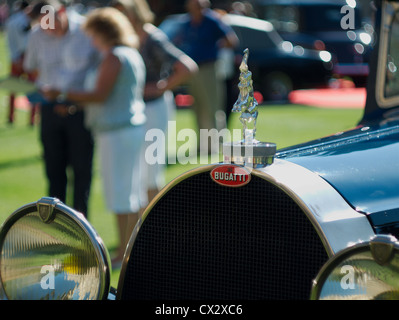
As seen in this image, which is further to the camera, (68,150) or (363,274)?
(68,150)

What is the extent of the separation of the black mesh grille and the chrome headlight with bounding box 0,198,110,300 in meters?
0.22

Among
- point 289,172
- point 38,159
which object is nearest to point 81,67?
point 289,172

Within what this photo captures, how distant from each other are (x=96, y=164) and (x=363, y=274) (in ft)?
22.2

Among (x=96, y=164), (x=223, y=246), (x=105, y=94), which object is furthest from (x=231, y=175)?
(x=96, y=164)

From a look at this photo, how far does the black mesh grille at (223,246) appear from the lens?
A: 222cm

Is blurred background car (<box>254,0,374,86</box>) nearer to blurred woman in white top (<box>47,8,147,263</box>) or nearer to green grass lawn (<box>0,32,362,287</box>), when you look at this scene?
green grass lawn (<box>0,32,362,287</box>)

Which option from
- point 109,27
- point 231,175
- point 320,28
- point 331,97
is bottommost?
point 231,175

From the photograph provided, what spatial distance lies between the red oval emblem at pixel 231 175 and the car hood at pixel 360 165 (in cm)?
26

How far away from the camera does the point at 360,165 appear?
2488 millimetres

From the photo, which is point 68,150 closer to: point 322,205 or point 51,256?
point 51,256

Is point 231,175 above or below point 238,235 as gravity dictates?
above

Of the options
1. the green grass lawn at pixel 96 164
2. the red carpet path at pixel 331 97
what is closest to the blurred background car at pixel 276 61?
the red carpet path at pixel 331 97

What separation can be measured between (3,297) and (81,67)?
9.51 ft

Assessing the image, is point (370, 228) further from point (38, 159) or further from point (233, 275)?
point (38, 159)
